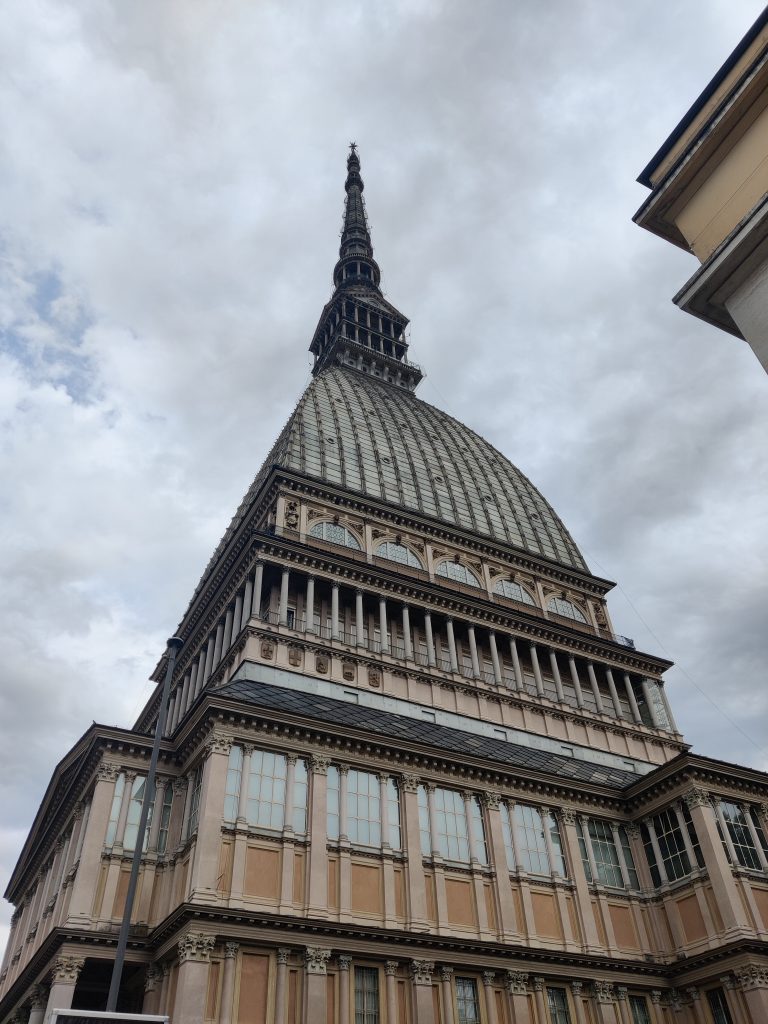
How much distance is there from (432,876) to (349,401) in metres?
51.8

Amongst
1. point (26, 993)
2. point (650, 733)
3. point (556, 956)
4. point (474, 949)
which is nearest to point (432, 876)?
point (474, 949)

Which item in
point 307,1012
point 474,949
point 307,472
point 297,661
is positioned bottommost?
point 307,1012

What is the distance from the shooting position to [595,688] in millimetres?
59562

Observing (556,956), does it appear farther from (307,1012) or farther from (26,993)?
(26,993)

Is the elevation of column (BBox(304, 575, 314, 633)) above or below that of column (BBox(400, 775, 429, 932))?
above

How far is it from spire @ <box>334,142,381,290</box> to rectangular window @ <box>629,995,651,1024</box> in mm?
91215

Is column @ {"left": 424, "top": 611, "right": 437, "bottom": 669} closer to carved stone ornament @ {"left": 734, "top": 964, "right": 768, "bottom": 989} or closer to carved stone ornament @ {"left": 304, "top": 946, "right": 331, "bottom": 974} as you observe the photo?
carved stone ornament @ {"left": 304, "top": 946, "right": 331, "bottom": 974}

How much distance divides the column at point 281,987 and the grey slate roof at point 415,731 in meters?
9.75

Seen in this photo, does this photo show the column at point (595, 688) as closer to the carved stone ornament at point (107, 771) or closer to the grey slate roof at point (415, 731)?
the grey slate roof at point (415, 731)

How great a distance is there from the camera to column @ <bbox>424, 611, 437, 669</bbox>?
2115 inches

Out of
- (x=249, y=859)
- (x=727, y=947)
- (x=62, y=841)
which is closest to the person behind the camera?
(x=249, y=859)

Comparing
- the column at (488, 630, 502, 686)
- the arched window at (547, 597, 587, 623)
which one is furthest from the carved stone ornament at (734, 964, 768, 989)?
the arched window at (547, 597, 587, 623)

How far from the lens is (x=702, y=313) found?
17.2 m

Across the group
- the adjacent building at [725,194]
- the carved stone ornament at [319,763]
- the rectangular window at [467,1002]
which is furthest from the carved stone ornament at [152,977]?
the adjacent building at [725,194]
